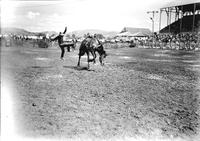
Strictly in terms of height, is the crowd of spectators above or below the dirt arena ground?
above

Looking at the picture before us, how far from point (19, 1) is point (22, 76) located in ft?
12.1

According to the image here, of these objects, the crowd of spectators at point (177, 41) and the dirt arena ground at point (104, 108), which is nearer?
the dirt arena ground at point (104, 108)

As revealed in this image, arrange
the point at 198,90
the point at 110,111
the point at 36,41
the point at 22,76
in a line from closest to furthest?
the point at 110,111 → the point at 198,90 → the point at 22,76 → the point at 36,41

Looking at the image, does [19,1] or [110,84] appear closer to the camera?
[19,1]

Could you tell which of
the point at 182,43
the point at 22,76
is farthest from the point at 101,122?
the point at 182,43

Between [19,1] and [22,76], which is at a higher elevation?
[19,1]

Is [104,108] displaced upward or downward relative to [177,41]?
downward

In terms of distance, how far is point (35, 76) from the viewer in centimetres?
908

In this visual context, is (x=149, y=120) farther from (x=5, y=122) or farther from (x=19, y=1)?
(x=19, y=1)

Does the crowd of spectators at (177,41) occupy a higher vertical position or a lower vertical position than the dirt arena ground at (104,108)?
higher

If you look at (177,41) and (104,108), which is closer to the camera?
(104,108)

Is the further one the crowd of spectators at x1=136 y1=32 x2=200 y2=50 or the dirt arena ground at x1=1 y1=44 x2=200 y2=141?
the crowd of spectators at x1=136 y1=32 x2=200 y2=50

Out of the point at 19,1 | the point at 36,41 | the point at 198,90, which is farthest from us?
the point at 36,41

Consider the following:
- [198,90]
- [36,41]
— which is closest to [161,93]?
[198,90]
